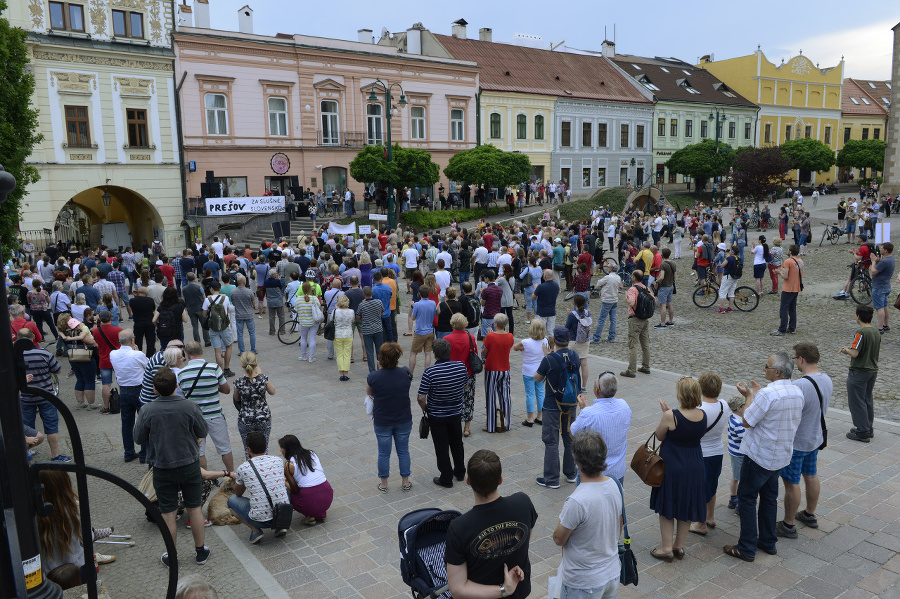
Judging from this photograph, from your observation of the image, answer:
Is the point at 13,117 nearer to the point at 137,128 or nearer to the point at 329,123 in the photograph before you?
the point at 137,128

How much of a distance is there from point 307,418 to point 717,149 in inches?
1735

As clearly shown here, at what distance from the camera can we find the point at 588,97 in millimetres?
45469

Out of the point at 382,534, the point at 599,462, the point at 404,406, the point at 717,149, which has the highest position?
the point at 717,149

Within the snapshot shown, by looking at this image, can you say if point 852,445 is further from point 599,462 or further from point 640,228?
point 640,228

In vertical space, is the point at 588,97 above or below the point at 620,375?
above

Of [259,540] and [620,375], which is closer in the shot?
[259,540]

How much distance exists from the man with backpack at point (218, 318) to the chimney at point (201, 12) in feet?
91.3

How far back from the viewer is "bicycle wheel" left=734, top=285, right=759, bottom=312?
1608cm

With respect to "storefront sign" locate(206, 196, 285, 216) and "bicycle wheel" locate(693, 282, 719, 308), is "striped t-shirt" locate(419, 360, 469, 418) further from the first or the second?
"storefront sign" locate(206, 196, 285, 216)

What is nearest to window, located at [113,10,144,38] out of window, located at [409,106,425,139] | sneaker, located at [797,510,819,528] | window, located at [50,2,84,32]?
window, located at [50,2,84,32]

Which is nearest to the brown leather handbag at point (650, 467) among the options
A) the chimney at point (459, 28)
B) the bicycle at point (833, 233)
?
the bicycle at point (833, 233)

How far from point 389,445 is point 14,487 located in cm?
496

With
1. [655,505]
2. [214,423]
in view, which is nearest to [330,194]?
[214,423]

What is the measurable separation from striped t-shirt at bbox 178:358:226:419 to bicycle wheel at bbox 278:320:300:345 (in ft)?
23.8
